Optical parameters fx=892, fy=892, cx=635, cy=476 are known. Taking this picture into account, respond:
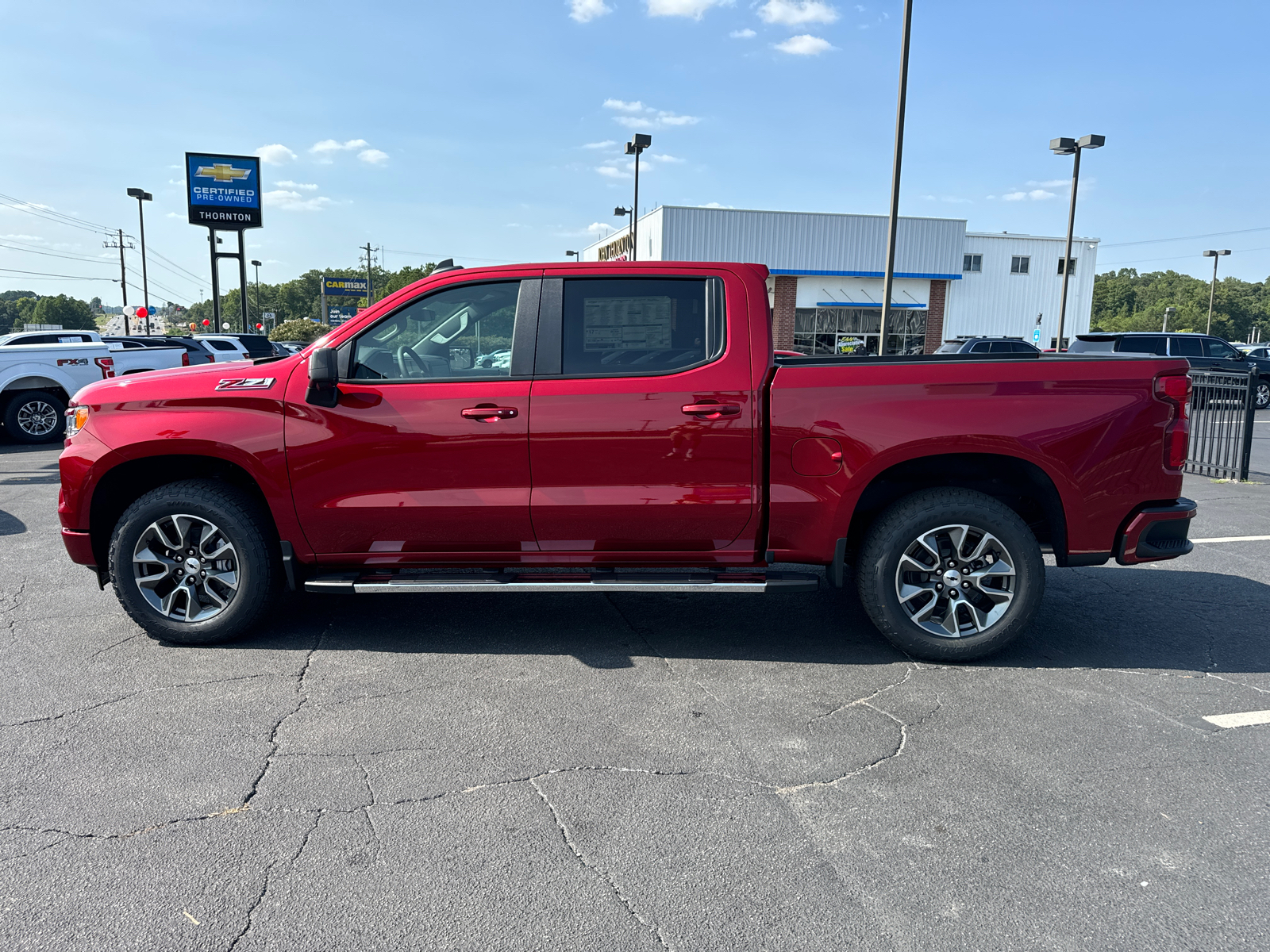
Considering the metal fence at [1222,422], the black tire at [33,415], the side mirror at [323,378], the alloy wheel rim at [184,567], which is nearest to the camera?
the side mirror at [323,378]

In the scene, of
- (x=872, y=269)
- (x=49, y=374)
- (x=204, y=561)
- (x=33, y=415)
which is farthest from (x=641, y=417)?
(x=872, y=269)

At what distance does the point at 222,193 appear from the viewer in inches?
1427

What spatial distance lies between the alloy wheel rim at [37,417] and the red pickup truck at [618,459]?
10.9 meters

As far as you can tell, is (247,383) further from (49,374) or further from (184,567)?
(49,374)

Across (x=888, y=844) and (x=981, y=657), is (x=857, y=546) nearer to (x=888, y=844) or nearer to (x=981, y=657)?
(x=981, y=657)

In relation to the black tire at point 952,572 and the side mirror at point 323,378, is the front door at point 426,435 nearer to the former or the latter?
the side mirror at point 323,378

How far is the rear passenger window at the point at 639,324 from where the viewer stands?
14.8ft

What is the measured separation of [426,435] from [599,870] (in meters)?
2.39

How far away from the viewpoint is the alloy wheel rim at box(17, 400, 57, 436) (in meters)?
13.6

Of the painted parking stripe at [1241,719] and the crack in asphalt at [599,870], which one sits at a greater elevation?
the painted parking stripe at [1241,719]

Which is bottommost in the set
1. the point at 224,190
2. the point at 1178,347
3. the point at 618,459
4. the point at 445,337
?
the point at 618,459

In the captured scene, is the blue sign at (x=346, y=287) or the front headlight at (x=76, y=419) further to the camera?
the blue sign at (x=346, y=287)

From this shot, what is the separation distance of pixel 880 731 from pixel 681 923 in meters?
1.56

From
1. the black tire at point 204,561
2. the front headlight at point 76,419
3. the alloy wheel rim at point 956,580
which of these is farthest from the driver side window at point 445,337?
the alloy wheel rim at point 956,580
